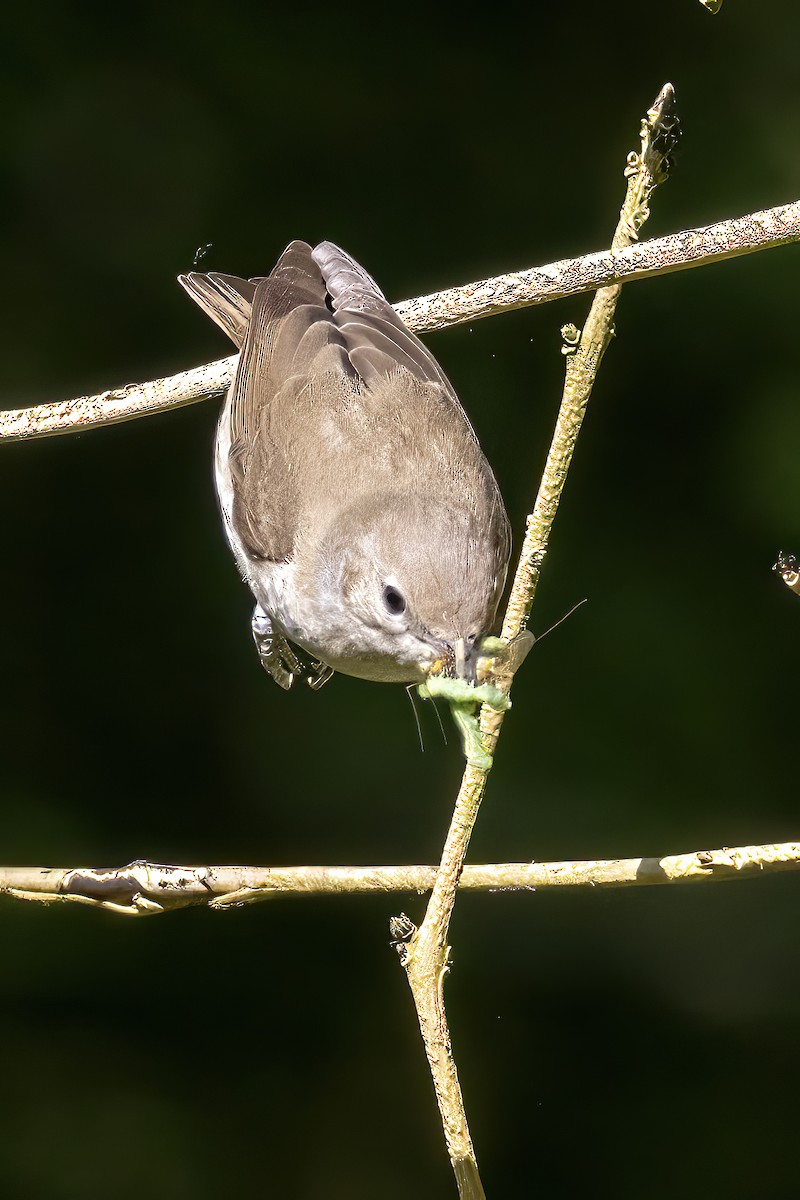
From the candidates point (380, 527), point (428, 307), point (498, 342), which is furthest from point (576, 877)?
point (498, 342)

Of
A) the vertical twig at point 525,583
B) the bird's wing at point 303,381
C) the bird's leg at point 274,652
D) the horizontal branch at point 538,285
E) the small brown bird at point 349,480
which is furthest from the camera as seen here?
the bird's leg at point 274,652

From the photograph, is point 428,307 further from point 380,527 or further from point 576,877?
point 576,877

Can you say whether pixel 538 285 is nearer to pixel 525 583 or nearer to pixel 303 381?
pixel 525 583

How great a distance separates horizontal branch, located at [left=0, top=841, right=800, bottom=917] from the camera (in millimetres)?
1872

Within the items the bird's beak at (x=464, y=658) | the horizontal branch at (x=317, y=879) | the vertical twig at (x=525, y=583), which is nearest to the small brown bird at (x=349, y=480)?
the bird's beak at (x=464, y=658)

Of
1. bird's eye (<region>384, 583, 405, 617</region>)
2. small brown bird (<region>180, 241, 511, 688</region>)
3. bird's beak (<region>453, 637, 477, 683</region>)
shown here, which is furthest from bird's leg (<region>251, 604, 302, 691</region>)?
bird's beak (<region>453, 637, 477, 683</region>)

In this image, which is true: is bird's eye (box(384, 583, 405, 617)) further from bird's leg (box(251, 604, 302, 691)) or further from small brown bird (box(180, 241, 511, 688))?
bird's leg (box(251, 604, 302, 691))

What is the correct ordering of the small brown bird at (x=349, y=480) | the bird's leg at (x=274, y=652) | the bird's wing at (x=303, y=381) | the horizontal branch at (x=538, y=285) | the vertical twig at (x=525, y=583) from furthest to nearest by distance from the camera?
Result: the bird's leg at (x=274, y=652), the bird's wing at (x=303, y=381), the small brown bird at (x=349, y=480), the horizontal branch at (x=538, y=285), the vertical twig at (x=525, y=583)

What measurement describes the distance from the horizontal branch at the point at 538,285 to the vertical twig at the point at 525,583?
0.15 feet

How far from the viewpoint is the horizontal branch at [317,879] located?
1872mm

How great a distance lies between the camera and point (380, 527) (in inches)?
83.6

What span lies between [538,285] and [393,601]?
22.0 inches

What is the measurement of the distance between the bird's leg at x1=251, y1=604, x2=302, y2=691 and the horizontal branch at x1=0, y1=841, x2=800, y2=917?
3.85ft

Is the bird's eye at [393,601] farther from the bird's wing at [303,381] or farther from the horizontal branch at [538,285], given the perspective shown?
the horizontal branch at [538,285]
